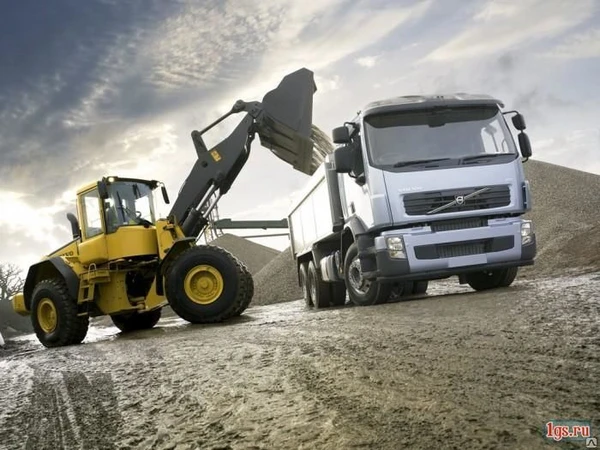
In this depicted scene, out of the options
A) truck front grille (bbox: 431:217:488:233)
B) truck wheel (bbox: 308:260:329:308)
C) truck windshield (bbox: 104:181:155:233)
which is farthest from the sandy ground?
truck wheel (bbox: 308:260:329:308)

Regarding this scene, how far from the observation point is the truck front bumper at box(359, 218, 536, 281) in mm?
7832

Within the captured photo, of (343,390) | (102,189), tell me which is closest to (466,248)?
(343,390)

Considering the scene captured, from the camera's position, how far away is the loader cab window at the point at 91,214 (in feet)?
32.6

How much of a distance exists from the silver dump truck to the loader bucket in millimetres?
1897

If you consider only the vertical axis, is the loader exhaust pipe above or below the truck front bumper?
above

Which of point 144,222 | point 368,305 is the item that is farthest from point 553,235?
point 144,222

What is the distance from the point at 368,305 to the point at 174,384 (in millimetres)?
5092

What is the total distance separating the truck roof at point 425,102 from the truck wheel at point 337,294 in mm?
4296

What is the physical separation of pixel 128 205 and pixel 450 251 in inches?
226

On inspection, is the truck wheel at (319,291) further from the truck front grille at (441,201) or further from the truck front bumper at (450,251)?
the truck front grille at (441,201)

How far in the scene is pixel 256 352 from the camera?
15.7 feet

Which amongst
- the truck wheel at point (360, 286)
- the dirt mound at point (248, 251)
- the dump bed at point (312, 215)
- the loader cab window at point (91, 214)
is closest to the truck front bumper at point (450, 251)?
the truck wheel at point (360, 286)

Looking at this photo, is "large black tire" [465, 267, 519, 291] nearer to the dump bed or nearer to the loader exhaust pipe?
the dump bed

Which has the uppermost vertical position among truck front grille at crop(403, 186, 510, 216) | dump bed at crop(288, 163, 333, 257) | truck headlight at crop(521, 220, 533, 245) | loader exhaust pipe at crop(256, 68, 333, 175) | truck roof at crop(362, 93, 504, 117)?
loader exhaust pipe at crop(256, 68, 333, 175)
